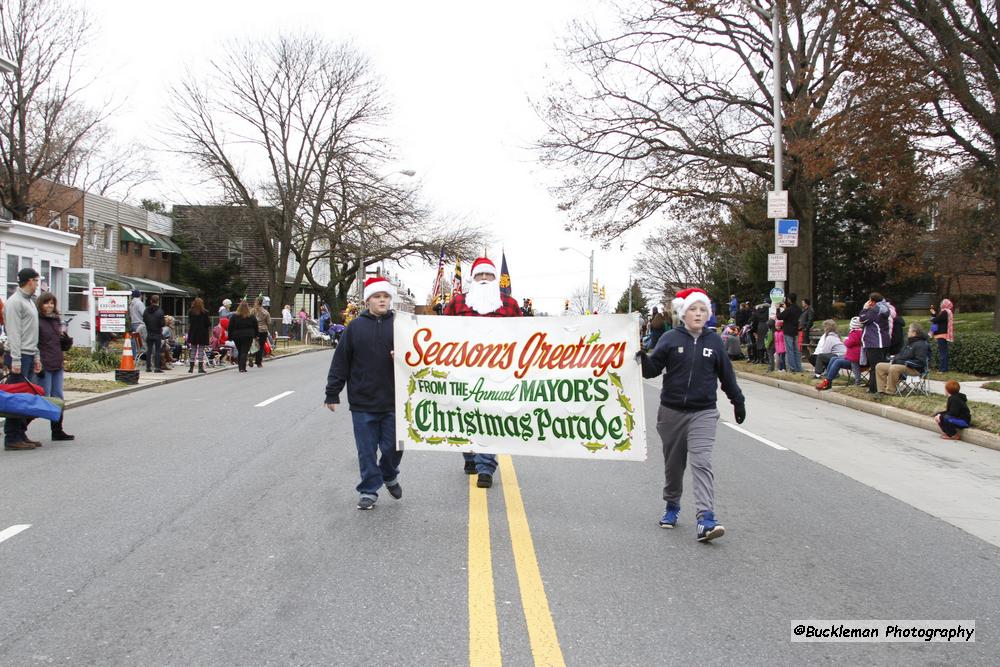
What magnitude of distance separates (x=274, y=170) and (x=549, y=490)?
40.8 m

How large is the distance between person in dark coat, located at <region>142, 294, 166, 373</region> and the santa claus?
13.2 meters

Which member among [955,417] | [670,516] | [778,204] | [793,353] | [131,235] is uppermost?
[131,235]

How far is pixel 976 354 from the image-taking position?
19.8 metres

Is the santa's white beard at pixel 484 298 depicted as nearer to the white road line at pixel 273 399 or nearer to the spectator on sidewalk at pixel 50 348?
the spectator on sidewalk at pixel 50 348

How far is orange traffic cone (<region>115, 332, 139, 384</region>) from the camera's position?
16.5 meters

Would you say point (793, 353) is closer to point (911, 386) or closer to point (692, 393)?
point (911, 386)

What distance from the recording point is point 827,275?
135 feet

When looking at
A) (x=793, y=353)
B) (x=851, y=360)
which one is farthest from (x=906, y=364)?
(x=793, y=353)

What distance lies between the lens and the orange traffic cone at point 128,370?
16.5m

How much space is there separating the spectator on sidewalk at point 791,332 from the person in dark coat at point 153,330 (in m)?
14.6

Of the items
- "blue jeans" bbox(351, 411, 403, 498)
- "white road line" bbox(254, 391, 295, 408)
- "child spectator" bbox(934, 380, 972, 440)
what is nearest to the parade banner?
"blue jeans" bbox(351, 411, 403, 498)

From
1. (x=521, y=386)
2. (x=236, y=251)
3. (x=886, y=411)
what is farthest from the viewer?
(x=236, y=251)

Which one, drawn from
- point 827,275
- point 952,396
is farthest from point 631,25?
point 827,275

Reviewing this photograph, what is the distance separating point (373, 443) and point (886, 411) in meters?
10.3
